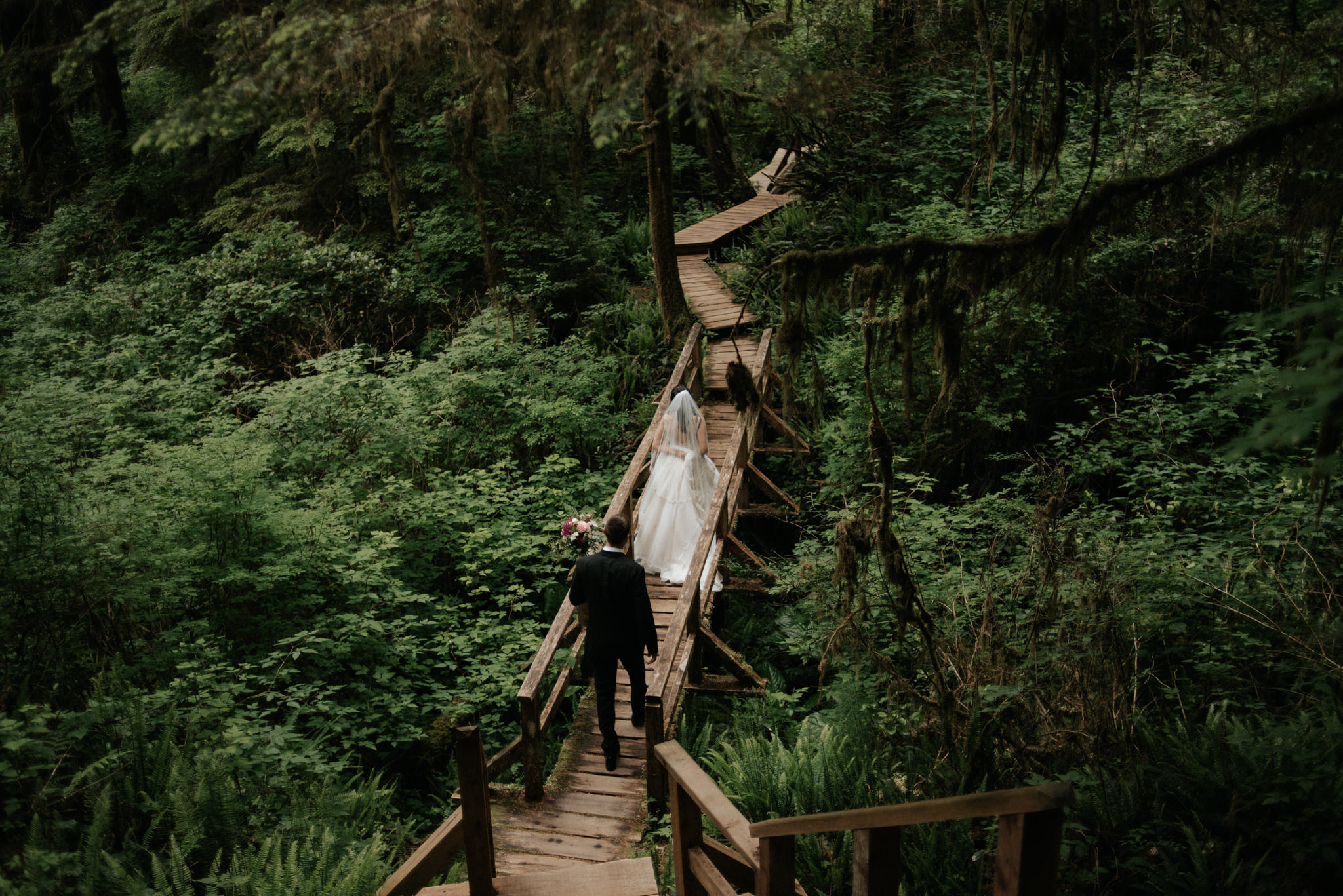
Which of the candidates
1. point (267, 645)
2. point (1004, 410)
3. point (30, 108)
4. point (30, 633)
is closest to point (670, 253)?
point (1004, 410)

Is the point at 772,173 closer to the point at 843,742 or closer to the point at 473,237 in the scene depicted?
the point at 473,237

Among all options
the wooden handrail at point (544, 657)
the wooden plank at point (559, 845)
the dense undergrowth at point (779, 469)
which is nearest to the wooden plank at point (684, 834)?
the dense undergrowth at point (779, 469)

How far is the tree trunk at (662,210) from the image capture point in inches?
476

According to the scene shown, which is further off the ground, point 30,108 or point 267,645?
point 30,108

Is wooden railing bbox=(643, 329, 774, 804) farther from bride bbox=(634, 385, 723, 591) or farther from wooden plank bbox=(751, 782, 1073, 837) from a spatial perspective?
wooden plank bbox=(751, 782, 1073, 837)

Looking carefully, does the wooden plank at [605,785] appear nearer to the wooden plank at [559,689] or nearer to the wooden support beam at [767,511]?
the wooden plank at [559,689]

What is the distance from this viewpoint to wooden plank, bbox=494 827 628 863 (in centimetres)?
552

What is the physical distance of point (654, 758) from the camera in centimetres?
598

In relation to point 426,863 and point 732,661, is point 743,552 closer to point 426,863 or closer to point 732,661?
point 732,661

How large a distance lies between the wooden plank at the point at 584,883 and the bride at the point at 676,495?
16.1 feet

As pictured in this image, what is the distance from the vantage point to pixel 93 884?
12.7 feet

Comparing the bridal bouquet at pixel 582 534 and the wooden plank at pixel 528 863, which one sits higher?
the bridal bouquet at pixel 582 534

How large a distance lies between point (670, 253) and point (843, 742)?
360 inches

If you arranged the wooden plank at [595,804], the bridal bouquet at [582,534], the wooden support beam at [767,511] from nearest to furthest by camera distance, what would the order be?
the wooden plank at [595,804] → the bridal bouquet at [582,534] → the wooden support beam at [767,511]
